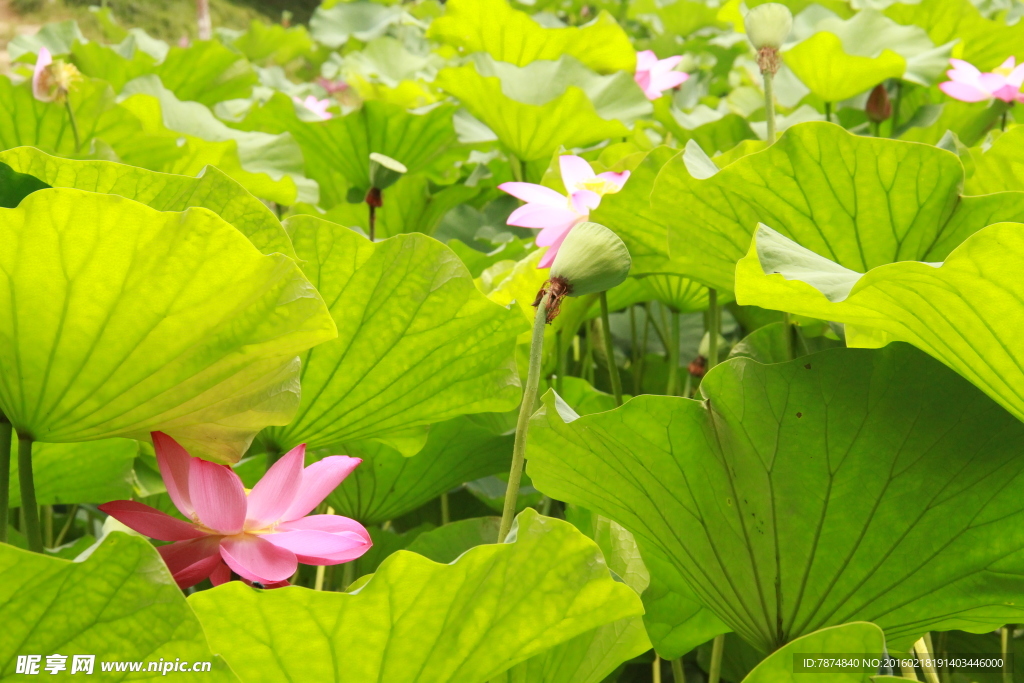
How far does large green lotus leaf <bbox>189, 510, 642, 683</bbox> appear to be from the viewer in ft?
1.03

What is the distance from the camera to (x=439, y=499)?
0.83 meters

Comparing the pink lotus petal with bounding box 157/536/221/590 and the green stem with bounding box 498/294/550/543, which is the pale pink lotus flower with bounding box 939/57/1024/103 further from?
the pink lotus petal with bounding box 157/536/221/590

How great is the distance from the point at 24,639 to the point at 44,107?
0.82 meters

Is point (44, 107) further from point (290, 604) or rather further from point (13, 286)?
point (290, 604)

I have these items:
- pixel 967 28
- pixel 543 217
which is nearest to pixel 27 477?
pixel 543 217

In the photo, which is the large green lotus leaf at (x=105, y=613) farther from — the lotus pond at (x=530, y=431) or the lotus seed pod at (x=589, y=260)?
the lotus seed pod at (x=589, y=260)

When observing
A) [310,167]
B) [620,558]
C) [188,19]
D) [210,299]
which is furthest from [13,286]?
[188,19]

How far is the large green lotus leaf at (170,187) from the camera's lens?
1.43 feet

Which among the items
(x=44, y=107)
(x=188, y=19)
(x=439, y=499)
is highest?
(x=188, y=19)

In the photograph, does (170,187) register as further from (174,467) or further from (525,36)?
(525,36)

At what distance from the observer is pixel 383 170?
83cm

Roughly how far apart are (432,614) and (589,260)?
173 mm

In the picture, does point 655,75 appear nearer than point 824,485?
No

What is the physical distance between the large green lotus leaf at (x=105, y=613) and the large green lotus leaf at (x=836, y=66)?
0.90 m
